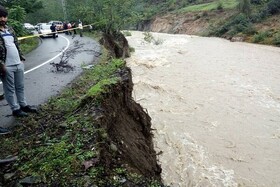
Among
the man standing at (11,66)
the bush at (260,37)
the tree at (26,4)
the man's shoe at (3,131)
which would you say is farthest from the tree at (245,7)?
the man's shoe at (3,131)

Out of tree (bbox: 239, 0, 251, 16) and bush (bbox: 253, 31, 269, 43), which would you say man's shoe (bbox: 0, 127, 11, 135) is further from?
tree (bbox: 239, 0, 251, 16)

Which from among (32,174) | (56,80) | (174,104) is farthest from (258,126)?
(32,174)

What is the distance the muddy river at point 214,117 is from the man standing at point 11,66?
12.6 feet

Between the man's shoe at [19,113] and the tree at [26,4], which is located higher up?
the tree at [26,4]

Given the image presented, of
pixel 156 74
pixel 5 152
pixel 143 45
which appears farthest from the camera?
pixel 143 45

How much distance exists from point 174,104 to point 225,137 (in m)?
3.28

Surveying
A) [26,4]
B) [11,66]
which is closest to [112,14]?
[26,4]

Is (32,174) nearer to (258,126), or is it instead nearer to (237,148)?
(237,148)

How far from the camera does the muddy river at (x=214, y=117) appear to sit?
318 inches

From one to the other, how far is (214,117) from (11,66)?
26.1 ft

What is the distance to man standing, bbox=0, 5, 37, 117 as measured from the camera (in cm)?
535

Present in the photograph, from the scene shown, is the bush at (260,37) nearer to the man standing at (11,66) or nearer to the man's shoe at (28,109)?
the man's shoe at (28,109)

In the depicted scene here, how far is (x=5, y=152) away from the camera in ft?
15.7

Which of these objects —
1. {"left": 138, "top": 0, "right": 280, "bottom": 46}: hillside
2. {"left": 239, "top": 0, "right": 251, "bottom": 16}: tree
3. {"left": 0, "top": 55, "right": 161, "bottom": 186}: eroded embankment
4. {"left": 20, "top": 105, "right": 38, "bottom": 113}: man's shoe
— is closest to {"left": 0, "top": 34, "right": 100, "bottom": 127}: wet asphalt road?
{"left": 20, "top": 105, "right": 38, "bottom": 113}: man's shoe
